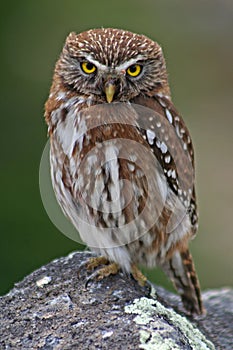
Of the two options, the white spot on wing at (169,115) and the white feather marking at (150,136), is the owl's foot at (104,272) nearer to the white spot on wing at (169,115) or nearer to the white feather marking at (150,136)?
the white feather marking at (150,136)

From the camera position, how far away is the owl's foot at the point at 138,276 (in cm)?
440

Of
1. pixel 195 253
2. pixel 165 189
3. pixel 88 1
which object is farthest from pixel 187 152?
pixel 88 1

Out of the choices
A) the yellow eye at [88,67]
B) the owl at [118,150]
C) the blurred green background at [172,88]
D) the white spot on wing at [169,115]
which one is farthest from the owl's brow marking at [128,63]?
the blurred green background at [172,88]

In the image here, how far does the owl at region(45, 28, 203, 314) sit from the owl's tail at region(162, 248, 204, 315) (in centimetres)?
15

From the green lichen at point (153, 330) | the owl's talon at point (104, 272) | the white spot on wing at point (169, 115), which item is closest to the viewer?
the green lichen at point (153, 330)

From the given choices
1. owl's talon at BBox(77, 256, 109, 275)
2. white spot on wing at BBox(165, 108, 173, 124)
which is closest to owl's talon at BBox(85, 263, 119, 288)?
owl's talon at BBox(77, 256, 109, 275)

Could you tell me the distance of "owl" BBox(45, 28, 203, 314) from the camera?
4.33 metres

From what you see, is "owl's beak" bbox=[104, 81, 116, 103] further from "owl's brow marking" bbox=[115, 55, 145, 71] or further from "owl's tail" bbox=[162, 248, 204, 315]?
"owl's tail" bbox=[162, 248, 204, 315]

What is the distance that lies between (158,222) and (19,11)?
209 inches

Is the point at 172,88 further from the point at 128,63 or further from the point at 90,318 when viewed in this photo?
the point at 90,318

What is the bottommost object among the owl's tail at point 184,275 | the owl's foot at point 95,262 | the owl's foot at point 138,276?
the owl's tail at point 184,275

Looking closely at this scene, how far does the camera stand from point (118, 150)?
4.32m

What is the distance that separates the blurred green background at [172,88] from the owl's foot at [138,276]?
2120mm

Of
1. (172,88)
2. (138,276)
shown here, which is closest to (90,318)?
(138,276)
